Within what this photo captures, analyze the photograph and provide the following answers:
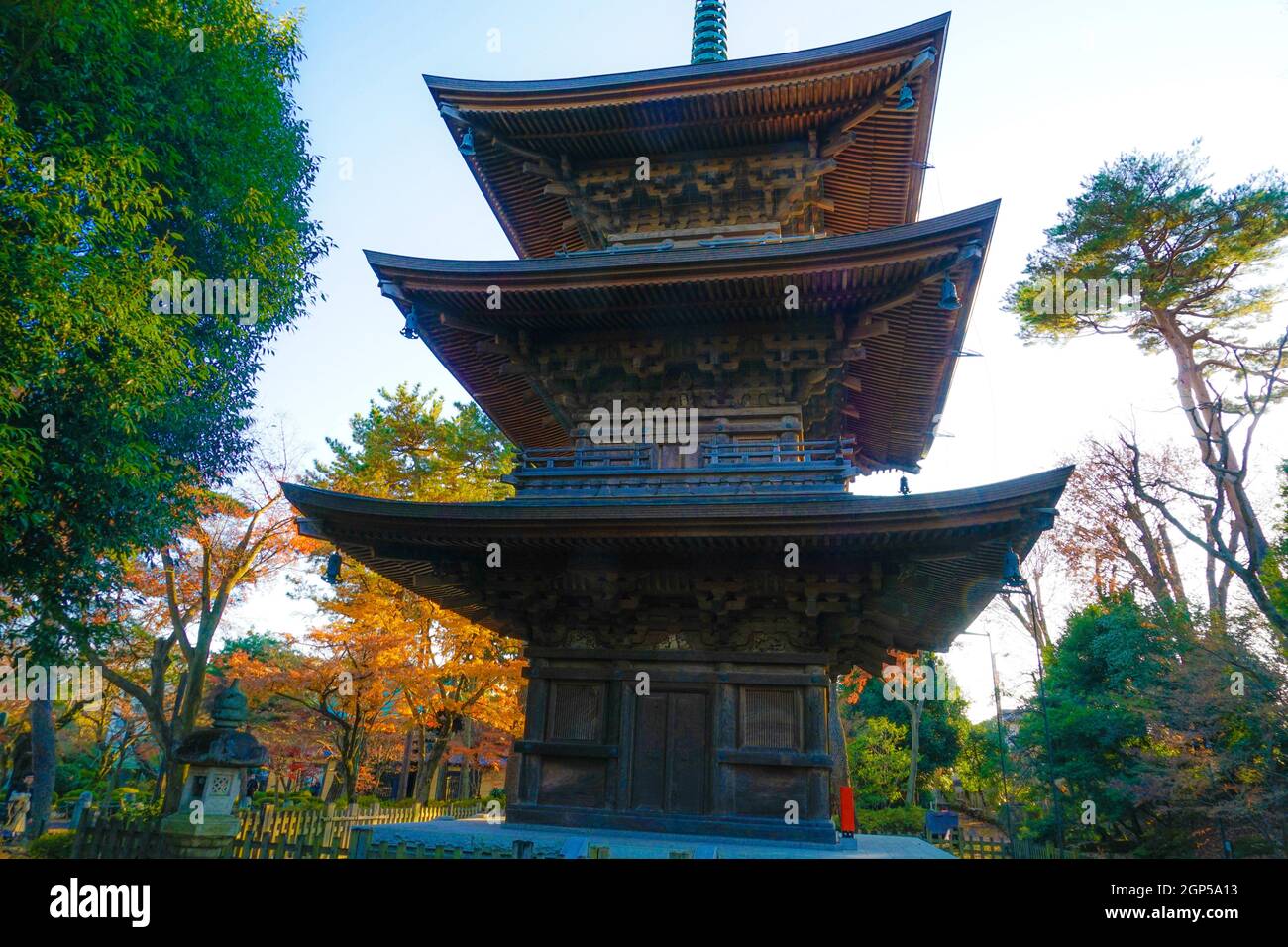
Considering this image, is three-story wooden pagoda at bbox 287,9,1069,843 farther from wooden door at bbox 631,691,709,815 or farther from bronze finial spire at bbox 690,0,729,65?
bronze finial spire at bbox 690,0,729,65

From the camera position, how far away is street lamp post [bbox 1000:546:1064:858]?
28.6 ft

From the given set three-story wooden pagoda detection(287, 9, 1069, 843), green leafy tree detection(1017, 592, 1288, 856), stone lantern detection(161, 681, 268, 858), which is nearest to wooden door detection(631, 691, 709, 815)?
three-story wooden pagoda detection(287, 9, 1069, 843)

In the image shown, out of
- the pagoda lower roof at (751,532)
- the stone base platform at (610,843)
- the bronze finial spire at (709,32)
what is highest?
the bronze finial spire at (709,32)

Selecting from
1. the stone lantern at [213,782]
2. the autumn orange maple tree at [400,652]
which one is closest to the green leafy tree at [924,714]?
the autumn orange maple tree at [400,652]

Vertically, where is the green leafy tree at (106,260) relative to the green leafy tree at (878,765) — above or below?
above

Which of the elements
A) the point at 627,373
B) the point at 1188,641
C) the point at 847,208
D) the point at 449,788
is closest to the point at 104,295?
the point at 627,373

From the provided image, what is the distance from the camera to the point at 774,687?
1002 centimetres

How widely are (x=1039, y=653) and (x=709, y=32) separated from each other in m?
26.6

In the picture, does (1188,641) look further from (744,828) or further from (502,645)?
(502,645)

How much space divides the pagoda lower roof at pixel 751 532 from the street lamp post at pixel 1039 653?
21 centimetres

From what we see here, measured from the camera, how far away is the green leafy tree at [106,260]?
402 inches

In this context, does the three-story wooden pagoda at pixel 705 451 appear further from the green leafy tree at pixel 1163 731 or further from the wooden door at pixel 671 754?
the green leafy tree at pixel 1163 731

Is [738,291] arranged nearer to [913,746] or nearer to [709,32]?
[709,32]

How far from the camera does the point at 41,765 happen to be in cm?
2227
